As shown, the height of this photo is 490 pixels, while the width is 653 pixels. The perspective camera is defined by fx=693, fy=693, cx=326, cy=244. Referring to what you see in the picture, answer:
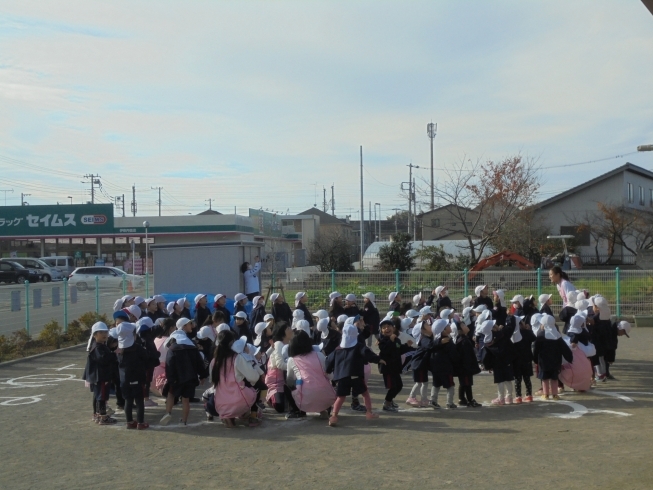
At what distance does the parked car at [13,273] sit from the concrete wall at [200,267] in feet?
78.9

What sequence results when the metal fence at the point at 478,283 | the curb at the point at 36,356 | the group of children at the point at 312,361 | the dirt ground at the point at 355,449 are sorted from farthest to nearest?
the metal fence at the point at 478,283, the curb at the point at 36,356, the group of children at the point at 312,361, the dirt ground at the point at 355,449

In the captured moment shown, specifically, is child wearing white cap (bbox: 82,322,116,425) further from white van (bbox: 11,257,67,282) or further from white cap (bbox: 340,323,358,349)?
white van (bbox: 11,257,67,282)

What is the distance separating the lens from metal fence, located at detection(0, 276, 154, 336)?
56.5 ft

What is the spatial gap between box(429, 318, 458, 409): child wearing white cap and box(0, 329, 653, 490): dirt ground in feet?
1.44

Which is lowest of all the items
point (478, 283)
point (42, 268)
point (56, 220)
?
point (478, 283)

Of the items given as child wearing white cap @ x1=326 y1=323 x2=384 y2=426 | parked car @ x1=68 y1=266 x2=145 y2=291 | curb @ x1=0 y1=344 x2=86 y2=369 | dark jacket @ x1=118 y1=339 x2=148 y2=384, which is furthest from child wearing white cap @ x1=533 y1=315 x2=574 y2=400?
parked car @ x1=68 y1=266 x2=145 y2=291

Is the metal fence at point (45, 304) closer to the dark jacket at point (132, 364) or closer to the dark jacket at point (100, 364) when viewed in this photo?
the dark jacket at point (100, 364)

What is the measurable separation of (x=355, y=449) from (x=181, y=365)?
2.64 m

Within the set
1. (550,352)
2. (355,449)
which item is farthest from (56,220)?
(355,449)

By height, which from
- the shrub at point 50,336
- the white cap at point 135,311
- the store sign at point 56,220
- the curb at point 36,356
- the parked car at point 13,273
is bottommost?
the curb at point 36,356

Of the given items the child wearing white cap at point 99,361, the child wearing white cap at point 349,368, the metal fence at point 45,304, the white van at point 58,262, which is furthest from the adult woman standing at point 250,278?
the white van at point 58,262

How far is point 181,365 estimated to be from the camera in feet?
29.4

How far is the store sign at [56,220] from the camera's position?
5125cm

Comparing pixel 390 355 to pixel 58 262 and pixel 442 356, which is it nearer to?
pixel 442 356
